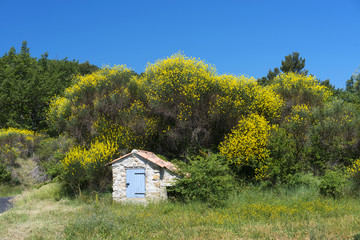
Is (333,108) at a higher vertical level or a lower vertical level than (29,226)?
higher

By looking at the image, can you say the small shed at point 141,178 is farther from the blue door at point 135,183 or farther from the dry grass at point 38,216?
the dry grass at point 38,216

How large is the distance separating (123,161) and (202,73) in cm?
863

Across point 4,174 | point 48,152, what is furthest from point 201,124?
point 4,174

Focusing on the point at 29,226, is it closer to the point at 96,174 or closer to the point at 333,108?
the point at 96,174

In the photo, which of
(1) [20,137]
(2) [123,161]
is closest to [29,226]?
(2) [123,161]

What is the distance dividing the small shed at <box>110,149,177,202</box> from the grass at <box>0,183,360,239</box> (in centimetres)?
87

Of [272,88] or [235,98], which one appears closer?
[235,98]

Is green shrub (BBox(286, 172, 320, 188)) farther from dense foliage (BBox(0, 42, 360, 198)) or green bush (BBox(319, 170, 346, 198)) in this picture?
green bush (BBox(319, 170, 346, 198))

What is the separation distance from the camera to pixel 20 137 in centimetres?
2772

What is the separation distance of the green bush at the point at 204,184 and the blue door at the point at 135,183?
157cm

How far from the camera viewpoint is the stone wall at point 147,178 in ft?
50.5

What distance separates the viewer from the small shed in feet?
50.5

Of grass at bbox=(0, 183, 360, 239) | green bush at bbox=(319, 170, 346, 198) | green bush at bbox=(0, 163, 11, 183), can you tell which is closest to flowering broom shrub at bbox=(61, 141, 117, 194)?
grass at bbox=(0, 183, 360, 239)

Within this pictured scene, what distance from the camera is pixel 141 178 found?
15.6m
